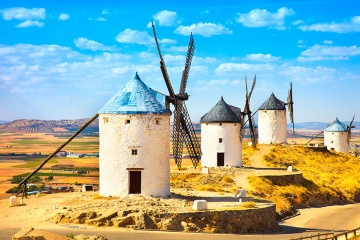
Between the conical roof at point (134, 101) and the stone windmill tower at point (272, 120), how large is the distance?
76.7ft

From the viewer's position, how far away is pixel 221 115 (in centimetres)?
3856

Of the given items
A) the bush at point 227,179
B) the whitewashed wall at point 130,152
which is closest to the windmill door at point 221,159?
the bush at point 227,179

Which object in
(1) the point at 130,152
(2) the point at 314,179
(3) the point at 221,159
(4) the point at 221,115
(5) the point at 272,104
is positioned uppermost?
(5) the point at 272,104

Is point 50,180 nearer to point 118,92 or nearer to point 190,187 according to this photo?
point 190,187

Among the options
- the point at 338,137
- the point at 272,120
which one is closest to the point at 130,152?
the point at 272,120

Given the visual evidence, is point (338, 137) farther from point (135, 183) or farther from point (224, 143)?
point (135, 183)

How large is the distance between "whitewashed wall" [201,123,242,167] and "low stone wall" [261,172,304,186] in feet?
13.0

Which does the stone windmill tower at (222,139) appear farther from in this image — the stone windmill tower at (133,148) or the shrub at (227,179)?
the stone windmill tower at (133,148)

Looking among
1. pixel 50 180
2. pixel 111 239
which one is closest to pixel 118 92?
pixel 111 239

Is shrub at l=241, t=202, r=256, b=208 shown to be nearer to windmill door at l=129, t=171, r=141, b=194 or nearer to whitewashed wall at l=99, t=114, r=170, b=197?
whitewashed wall at l=99, t=114, r=170, b=197

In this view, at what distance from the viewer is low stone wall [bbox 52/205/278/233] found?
21125mm

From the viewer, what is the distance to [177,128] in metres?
29.7

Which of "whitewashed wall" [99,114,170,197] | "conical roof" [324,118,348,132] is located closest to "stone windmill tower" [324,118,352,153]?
"conical roof" [324,118,348,132]

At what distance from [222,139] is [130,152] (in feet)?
48.5
